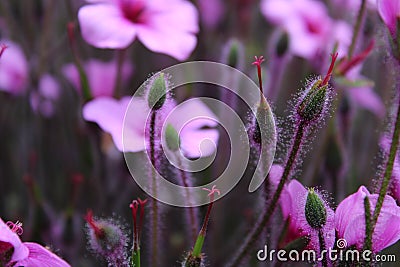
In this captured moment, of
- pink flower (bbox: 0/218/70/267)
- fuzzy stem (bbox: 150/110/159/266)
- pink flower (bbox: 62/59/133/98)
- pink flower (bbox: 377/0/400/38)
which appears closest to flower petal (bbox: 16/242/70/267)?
pink flower (bbox: 0/218/70/267)

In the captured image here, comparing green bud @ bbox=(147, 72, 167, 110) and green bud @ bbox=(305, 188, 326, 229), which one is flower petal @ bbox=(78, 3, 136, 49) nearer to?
green bud @ bbox=(147, 72, 167, 110)

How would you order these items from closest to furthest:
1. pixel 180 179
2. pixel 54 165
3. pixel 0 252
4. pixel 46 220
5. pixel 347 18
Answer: pixel 0 252 < pixel 180 179 < pixel 46 220 < pixel 54 165 < pixel 347 18

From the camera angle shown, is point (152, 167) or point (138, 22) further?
point (138, 22)

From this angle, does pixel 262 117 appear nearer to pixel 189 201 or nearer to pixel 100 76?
pixel 189 201

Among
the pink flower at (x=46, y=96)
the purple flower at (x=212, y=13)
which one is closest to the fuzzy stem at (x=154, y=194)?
the pink flower at (x=46, y=96)

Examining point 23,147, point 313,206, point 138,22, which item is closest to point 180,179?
point 313,206

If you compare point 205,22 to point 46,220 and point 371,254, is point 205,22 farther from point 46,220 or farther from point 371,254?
point 371,254
